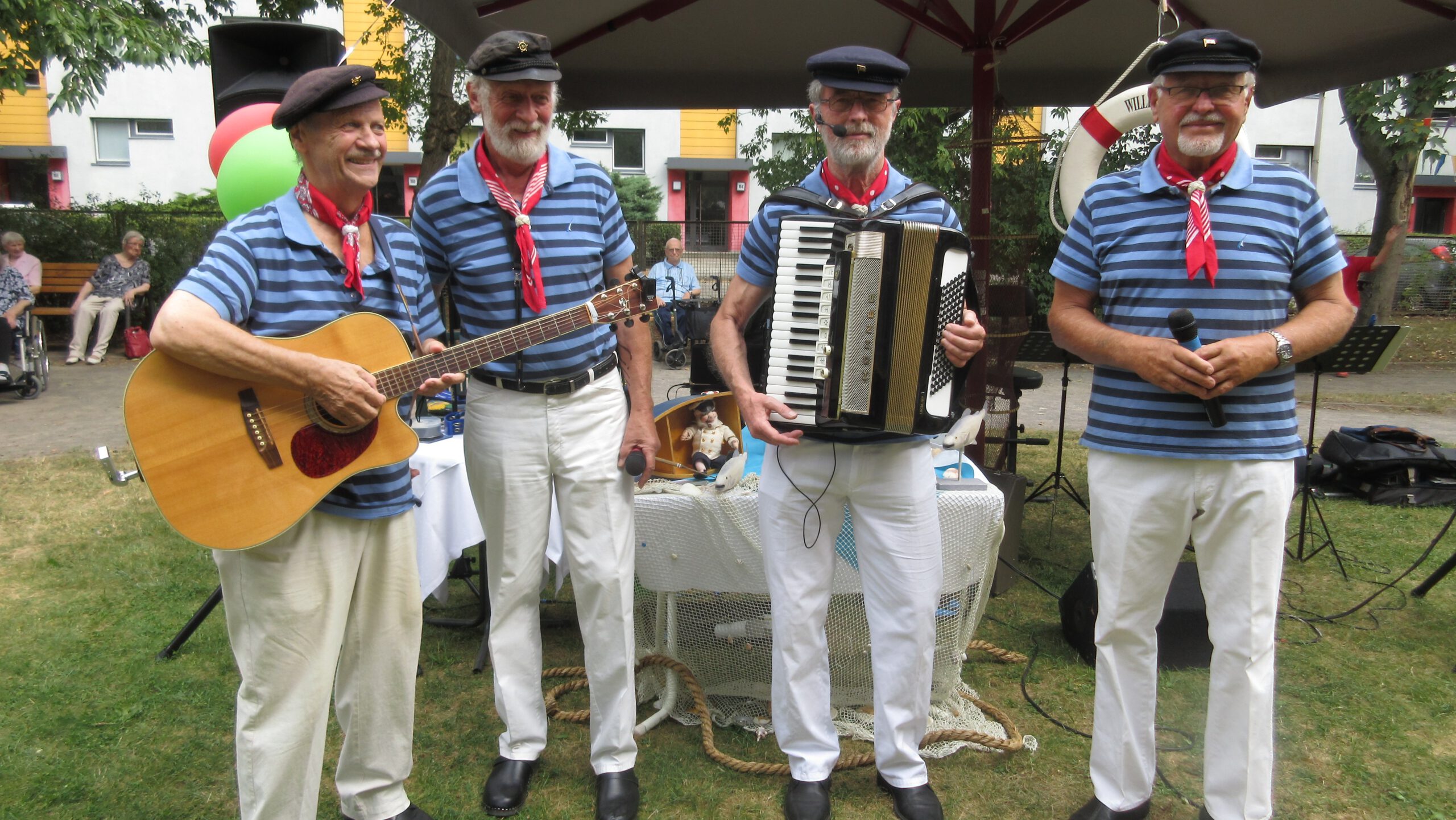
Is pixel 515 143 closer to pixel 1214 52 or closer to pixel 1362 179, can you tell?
pixel 1214 52

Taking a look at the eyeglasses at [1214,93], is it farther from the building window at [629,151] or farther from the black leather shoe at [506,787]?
the building window at [629,151]

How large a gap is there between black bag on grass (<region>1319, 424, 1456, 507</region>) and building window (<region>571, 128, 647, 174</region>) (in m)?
24.4

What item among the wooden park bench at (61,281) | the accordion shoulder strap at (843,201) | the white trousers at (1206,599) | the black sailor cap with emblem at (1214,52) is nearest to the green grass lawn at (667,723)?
the white trousers at (1206,599)

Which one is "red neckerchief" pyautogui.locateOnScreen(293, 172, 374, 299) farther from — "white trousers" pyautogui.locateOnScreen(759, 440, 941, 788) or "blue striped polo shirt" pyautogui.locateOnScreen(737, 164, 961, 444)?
"white trousers" pyautogui.locateOnScreen(759, 440, 941, 788)

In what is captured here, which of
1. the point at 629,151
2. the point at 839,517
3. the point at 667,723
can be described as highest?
the point at 629,151

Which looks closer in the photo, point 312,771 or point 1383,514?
point 312,771

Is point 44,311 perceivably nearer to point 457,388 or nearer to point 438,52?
point 438,52

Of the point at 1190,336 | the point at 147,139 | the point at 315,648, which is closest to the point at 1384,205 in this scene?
the point at 1190,336

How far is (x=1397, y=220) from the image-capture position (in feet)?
41.5

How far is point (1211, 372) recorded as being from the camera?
97.9 inches

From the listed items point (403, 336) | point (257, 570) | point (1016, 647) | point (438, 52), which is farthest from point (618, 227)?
point (438, 52)

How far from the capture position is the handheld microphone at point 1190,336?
246cm

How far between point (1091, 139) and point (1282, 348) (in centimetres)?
279

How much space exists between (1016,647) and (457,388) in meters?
2.91
